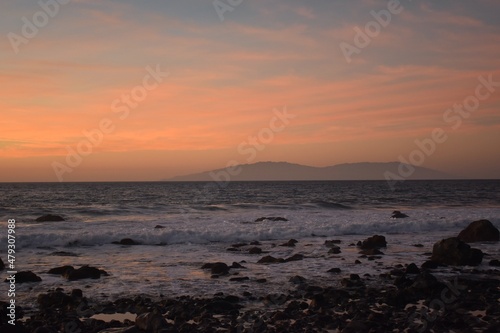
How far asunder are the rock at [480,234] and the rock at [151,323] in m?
21.7

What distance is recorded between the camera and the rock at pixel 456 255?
727 inches

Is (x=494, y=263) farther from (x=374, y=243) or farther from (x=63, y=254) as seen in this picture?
(x=63, y=254)

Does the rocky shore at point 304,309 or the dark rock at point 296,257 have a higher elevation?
the rocky shore at point 304,309

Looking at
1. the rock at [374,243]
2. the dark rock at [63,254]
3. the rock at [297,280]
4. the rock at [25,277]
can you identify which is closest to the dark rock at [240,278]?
the rock at [297,280]

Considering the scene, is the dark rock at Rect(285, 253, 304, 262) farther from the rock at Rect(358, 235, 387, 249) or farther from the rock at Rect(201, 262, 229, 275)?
the rock at Rect(358, 235, 387, 249)

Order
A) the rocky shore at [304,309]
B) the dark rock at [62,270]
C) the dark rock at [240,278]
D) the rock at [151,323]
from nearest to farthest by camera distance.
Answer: the rock at [151,323] → the rocky shore at [304,309] → the dark rock at [240,278] → the dark rock at [62,270]

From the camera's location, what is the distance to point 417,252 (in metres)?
22.3

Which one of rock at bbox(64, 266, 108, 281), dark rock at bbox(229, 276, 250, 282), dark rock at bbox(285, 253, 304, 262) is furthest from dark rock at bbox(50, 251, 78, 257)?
dark rock at bbox(285, 253, 304, 262)

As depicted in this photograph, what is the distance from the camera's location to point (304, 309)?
39.1 ft

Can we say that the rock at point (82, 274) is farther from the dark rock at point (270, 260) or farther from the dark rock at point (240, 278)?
the dark rock at point (270, 260)

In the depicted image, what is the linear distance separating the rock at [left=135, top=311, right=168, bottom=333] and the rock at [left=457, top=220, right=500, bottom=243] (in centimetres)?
2172

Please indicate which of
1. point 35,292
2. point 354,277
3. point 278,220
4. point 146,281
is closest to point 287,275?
point 354,277

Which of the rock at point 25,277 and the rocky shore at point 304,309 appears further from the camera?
the rock at point 25,277

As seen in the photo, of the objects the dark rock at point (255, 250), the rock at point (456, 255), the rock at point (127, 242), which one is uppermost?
the rock at point (456, 255)
